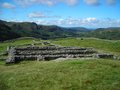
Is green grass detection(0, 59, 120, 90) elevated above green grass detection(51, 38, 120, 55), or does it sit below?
above

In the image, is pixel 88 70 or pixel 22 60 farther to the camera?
pixel 22 60

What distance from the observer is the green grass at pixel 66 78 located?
2017 cm

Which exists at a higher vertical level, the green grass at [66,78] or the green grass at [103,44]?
the green grass at [66,78]

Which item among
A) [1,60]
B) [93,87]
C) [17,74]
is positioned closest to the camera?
[93,87]

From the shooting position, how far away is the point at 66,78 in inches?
868

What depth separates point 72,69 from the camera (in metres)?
25.4

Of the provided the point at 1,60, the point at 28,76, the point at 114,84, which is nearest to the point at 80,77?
the point at 114,84

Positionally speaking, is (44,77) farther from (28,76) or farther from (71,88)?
(71,88)

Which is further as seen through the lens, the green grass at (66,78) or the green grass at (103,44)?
A: the green grass at (103,44)

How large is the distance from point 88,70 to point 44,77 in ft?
18.7

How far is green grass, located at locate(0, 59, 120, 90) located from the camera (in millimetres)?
20172

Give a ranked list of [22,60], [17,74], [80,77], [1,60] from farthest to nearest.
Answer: [1,60]
[22,60]
[17,74]
[80,77]

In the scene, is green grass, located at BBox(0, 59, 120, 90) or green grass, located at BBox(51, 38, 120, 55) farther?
green grass, located at BBox(51, 38, 120, 55)

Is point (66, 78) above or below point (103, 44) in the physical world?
above
